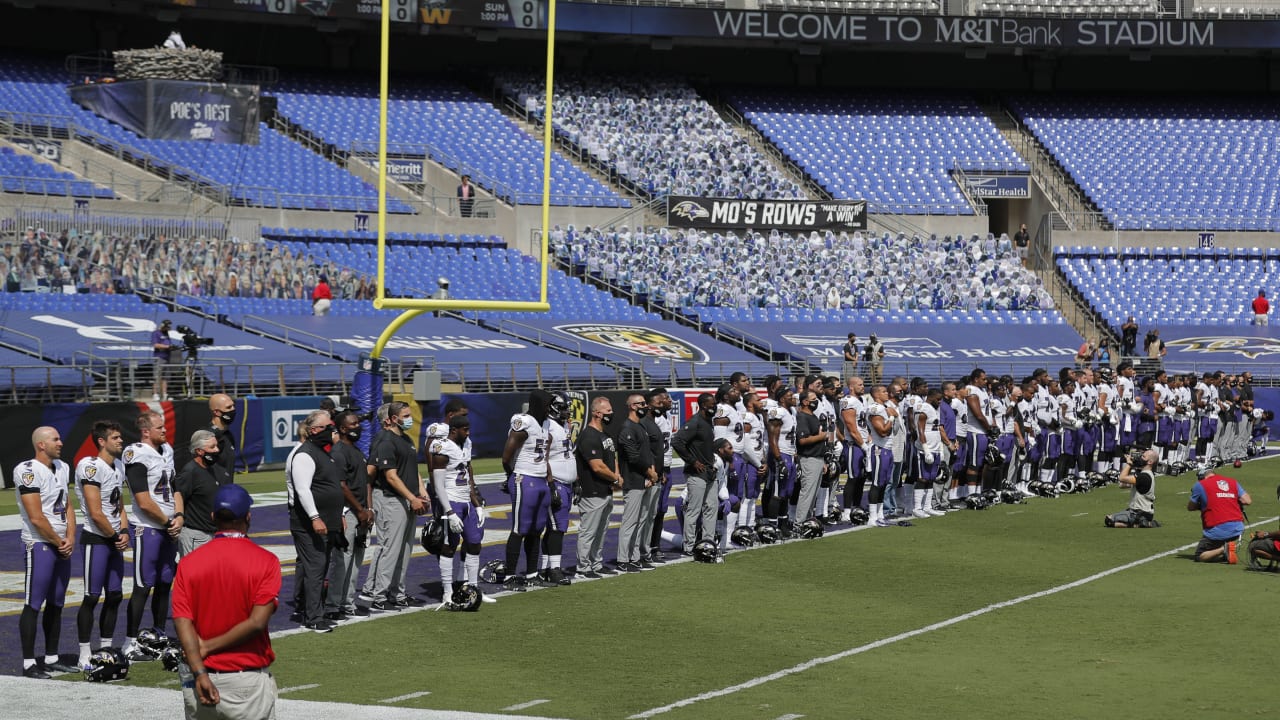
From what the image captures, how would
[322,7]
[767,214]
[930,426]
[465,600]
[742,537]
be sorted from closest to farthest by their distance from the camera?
1. [465,600]
2. [742,537]
3. [930,426]
4. [322,7]
5. [767,214]

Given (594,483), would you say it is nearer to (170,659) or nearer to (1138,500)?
(170,659)

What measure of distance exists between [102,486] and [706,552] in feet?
23.9

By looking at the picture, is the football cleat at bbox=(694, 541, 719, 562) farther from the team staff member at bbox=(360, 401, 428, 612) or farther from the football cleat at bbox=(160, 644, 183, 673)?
the football cleat at bbox=(160, 644, 183, 673)

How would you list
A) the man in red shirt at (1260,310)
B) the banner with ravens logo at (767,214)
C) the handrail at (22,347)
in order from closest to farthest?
the handrail at (22,347), the man in red shirt at (1260,310), the banner with ravens logo at (767,214)

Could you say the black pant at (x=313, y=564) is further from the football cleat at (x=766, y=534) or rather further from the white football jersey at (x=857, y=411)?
the white football jersey at (x=857, y=411)

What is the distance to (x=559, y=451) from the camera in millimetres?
14828

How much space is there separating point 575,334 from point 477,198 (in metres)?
7.55

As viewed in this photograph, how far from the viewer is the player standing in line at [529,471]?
1459cm

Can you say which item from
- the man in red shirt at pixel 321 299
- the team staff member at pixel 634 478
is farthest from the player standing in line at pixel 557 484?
the man in red shirt at pixel 321 299

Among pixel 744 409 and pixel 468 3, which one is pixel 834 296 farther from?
pixel 744 409

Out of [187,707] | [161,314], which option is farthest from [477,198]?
[187,707]

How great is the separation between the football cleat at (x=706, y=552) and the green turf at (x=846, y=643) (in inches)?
9.6

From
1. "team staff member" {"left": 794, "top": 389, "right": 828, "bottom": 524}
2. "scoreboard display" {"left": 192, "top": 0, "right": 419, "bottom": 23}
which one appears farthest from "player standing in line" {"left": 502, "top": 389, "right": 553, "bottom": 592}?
"scoreboard display" {"left": 192, "top": 0, "right": 419, "bottom": 23}

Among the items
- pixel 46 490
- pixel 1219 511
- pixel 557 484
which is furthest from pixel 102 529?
pixel 1219 511
